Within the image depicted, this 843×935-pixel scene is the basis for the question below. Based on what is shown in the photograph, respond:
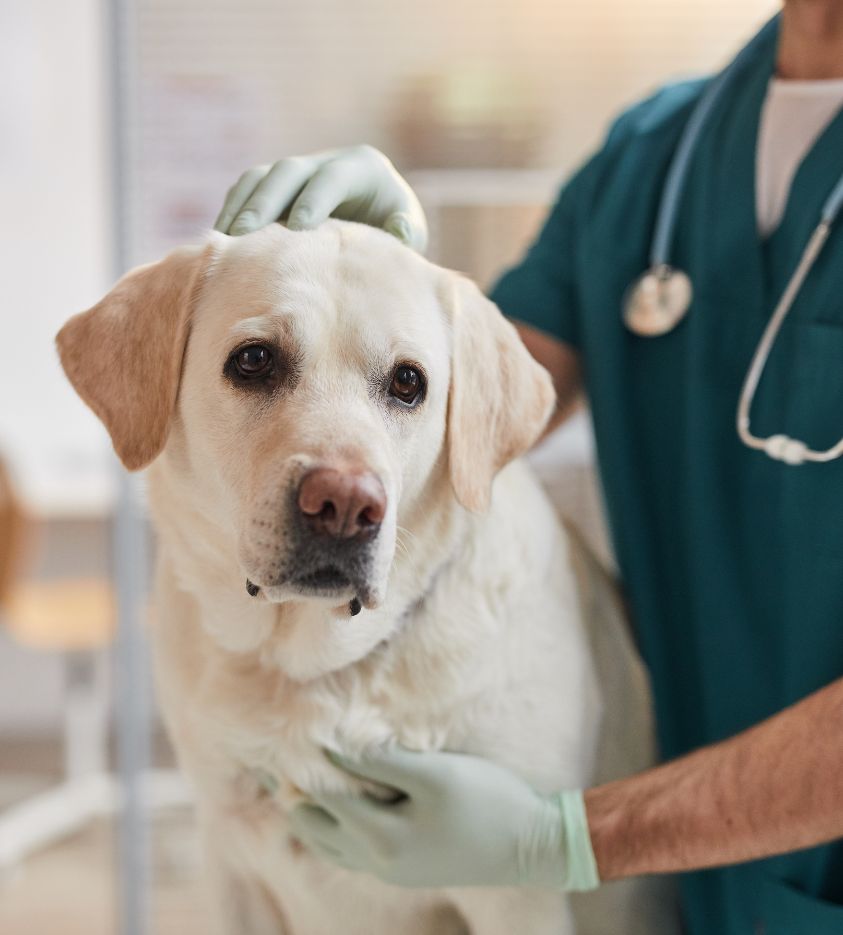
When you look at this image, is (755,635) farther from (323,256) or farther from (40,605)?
(40,605)

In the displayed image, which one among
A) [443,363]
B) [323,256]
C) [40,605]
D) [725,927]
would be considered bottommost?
[40,605]

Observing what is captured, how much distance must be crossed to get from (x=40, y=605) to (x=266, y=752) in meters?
2.57

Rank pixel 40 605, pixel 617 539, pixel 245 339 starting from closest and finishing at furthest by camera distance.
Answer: pixel 245 339, pixel 617 539, pixel 40 605

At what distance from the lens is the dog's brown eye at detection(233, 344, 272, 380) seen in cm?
99

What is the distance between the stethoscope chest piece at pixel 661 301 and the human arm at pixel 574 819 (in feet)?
1.51

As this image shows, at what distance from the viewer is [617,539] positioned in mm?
1371

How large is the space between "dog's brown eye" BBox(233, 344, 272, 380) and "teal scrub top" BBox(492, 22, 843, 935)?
0.48 meters

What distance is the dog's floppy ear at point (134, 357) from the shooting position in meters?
0.99

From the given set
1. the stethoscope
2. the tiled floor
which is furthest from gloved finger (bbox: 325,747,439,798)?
the tiled floor

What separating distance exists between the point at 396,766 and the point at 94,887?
2331mm

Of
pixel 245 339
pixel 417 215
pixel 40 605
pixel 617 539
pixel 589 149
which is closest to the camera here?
pixel 245 339

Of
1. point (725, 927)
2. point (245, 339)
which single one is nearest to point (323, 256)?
point (245, 339)

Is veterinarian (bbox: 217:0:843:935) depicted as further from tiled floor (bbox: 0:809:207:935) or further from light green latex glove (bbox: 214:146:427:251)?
tiled floor (bbox: 0:809:207:935)

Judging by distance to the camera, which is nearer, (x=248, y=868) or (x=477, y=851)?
(x=477, y=851)
